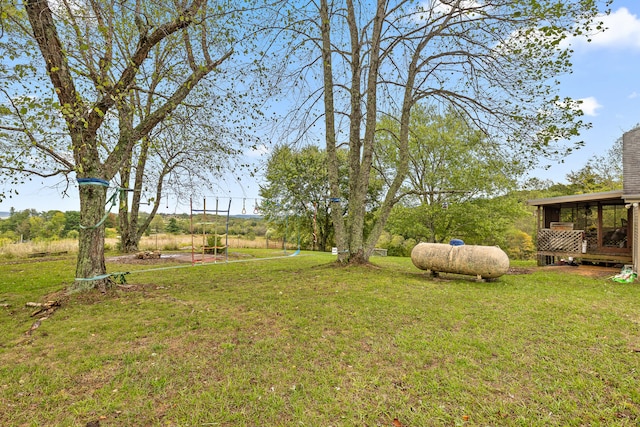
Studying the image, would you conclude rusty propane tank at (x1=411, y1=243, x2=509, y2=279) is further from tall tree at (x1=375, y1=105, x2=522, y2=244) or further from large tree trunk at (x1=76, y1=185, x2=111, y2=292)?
tall tree at (x1=375, y1=105, x2=522, y2=244)

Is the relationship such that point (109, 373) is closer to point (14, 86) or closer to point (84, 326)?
point (84, 326)

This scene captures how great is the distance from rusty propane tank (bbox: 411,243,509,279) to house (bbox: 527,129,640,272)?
15.6 ft

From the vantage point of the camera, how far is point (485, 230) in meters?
18.8

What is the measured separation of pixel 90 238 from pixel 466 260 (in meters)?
8.26

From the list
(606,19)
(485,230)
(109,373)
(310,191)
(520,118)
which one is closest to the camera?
(109,373)

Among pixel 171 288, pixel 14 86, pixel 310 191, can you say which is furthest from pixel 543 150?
pixel 310 191

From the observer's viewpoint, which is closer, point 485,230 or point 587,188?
point 485,230

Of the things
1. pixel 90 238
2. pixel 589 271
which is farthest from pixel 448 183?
pixel 90 238

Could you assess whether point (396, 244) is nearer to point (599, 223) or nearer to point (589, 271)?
point (599, 223)

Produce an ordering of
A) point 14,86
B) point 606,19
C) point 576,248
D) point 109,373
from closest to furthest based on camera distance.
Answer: point 109,373, point 14,86, point 606,19, point 576,248

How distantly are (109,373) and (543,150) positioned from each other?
31.4 feet

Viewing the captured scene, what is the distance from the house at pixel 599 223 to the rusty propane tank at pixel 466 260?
475 cm

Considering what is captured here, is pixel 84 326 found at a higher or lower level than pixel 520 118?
lower

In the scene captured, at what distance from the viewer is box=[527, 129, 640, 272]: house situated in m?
9.22
